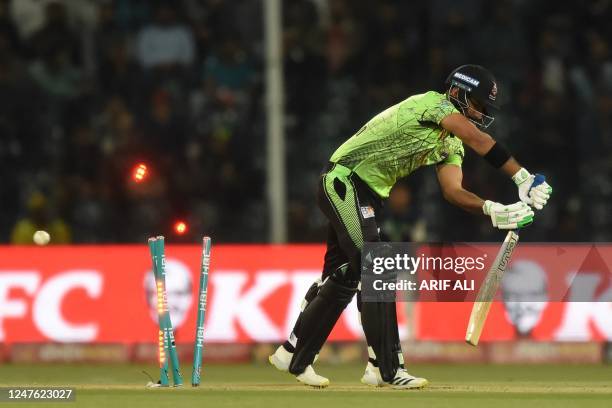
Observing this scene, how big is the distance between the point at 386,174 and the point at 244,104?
22.3ft

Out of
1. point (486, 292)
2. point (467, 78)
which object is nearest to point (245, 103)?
point (467, 78)

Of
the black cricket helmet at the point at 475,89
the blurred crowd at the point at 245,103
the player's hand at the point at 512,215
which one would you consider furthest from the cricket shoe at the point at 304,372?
the blurred crowd at the point at 245,103

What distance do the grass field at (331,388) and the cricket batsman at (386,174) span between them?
422mm

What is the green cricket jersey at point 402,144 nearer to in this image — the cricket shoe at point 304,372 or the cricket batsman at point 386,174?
the cricket batsman at point 386,174

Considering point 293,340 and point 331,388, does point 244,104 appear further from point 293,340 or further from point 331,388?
point 331,388

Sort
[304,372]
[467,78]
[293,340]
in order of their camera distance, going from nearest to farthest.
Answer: [467,78]
[304,372]
[293,340]

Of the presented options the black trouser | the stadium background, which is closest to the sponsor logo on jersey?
the black trouser

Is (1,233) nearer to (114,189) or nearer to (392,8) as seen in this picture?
(114,189)

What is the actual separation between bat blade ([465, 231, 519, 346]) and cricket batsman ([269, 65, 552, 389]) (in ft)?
1.02

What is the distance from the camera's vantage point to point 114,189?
53.1 ft

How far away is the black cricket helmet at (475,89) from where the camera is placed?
998cm

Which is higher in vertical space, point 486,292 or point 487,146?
point 487,146

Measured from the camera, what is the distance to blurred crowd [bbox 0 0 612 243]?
16.0 meters

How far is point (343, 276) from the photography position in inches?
409
